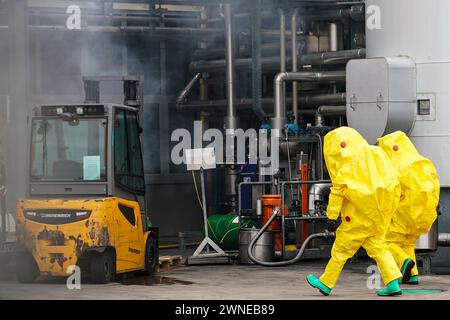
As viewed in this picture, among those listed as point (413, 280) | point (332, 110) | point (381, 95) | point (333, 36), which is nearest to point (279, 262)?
point (381, 95)

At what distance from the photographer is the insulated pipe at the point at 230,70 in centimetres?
2048

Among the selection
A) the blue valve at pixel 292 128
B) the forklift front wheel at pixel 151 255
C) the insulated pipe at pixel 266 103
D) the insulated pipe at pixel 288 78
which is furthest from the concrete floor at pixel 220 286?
the insulated pipe at pixel 266 103

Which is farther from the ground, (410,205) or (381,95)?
(381,95)

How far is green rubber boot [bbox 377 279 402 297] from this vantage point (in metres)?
12.2

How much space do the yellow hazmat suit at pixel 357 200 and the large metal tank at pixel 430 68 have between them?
3.69 metres

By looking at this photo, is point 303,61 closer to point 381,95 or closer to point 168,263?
point 381,95

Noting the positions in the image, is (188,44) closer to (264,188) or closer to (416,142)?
(264,188)

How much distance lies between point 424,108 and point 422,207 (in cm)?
275

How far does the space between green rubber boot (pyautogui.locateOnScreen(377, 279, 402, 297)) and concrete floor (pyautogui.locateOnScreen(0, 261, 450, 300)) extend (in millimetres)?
97

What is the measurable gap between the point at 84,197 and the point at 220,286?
6.91 feet

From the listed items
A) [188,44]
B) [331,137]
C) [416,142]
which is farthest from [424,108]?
[188,44]

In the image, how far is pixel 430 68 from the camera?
1573 centimetres

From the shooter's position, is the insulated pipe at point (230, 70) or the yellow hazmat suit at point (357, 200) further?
the insulated pipe at point (230, 70)

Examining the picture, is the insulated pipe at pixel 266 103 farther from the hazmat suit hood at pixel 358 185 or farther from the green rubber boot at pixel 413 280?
the hazmat suit hood at pixel 358 185
